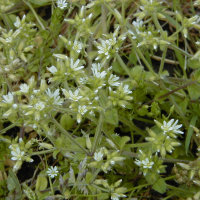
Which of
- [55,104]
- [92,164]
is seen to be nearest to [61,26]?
[55,104]

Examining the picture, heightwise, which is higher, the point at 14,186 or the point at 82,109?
the point at 82,109

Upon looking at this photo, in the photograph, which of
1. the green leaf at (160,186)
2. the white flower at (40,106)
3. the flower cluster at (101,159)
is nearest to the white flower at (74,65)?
the white flower at (40,106)

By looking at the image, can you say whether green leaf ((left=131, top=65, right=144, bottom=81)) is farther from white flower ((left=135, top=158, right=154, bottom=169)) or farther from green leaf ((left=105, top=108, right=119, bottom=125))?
white flower ((left=135, top=158, right=154, bottom=169))

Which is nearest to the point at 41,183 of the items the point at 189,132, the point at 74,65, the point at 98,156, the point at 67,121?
the point at 67,121

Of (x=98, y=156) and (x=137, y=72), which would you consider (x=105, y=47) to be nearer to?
(x=137, y=72)

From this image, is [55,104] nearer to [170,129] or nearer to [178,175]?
[170,129]

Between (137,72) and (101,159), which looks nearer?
(101,159)

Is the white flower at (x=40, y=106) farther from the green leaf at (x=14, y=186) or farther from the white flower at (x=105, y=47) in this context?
the green leaf at (x=14, y=186)
